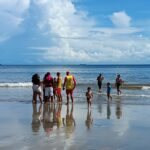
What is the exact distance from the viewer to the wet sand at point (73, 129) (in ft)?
34.7

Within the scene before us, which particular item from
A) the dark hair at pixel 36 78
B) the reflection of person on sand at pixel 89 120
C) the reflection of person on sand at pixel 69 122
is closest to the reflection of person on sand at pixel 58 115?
the reflection of person on sand at pixel 69 122

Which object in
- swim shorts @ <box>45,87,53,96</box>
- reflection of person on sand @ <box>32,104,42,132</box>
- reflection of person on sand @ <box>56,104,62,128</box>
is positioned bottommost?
reflection of person on sand @ <box>56,104,62,128</box>

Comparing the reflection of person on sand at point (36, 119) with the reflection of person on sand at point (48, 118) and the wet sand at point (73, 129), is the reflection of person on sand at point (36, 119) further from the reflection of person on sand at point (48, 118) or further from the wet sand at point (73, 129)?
the reflection of person on sand at point (48, 118)

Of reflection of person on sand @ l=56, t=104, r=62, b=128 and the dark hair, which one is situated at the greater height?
the dark hair

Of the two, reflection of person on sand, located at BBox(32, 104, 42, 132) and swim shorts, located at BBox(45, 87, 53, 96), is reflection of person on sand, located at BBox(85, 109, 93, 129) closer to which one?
reflection of person on sand, located at BBox(32, 104, 42, 132)

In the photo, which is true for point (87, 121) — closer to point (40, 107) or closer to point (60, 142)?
point (60, 142)

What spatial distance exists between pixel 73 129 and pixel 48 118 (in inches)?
111

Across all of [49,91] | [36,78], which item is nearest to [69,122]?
[49,91]

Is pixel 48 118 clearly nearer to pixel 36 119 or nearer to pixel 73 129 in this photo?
pixel 36 119

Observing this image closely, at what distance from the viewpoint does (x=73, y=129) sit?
13.0 meters

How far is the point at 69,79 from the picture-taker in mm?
21000

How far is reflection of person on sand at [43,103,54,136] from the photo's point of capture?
43.1ft

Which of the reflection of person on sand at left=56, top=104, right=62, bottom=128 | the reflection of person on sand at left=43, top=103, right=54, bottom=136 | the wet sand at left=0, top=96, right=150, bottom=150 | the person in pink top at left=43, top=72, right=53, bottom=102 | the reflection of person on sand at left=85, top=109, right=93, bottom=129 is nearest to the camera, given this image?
the wet sand at left=0, top=96, right=150, bottom=150

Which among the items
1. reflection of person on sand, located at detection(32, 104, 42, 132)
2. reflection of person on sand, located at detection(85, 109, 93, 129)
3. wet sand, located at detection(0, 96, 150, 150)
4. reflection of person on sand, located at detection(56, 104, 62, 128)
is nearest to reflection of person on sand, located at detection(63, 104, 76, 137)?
wet sand, located at detection(0, 96, 150, 150)
